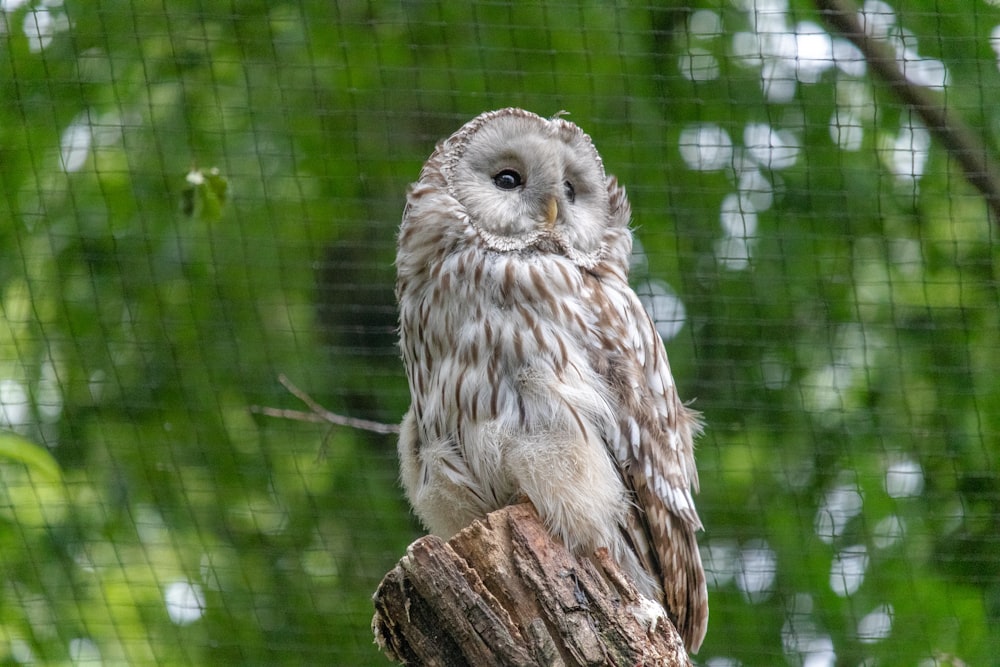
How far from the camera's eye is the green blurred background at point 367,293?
4.62m

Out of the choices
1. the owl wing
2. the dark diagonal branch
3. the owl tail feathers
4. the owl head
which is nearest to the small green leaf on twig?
the owl head

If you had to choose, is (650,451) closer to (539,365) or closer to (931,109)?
(539,365)

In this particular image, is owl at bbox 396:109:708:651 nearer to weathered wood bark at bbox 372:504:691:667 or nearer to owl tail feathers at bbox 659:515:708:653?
owl tail feathers at bbox 659:515:708:653

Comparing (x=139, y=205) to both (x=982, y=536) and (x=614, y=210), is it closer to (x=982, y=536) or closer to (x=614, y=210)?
(x=614, y=210)

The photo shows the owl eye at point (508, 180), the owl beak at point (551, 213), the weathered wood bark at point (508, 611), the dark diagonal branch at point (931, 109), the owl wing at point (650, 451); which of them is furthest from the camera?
the dark diagonal branch at point (931, 109)

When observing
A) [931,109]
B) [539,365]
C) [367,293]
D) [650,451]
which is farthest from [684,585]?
[931,109]

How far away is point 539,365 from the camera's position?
2.65 meters

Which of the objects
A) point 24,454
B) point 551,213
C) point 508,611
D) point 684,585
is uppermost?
point 551,213

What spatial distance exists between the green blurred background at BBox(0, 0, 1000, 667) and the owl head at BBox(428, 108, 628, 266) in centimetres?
145

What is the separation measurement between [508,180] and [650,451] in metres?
0.76

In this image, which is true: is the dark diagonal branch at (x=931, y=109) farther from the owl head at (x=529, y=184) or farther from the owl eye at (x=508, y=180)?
the owl eye at (x=508, y=180)

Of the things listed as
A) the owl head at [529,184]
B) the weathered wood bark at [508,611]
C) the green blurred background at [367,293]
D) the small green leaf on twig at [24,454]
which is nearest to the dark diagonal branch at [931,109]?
the green blurred background at [367,293]

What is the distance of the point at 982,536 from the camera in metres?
4.62

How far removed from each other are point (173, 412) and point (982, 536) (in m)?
3.13
